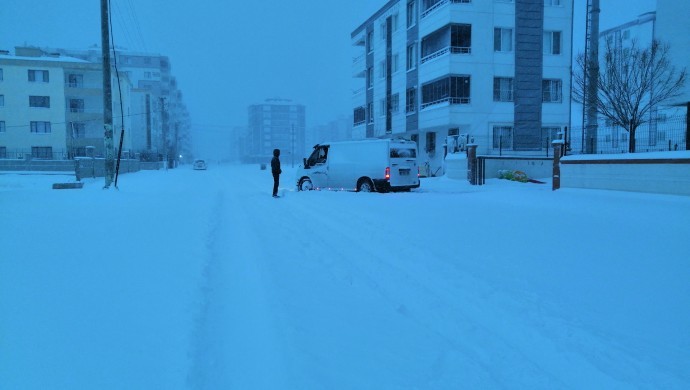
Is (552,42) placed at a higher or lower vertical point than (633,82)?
higher

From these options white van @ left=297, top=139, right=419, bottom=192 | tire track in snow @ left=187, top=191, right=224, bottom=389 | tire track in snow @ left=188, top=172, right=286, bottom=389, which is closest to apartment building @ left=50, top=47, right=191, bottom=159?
white van @ left=297, top=139, right=419, bottom=192

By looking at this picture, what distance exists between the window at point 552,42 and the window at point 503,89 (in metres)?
3.38

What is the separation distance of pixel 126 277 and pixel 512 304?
425cm

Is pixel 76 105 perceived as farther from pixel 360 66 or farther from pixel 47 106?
pixel 360 66

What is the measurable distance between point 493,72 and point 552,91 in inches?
190

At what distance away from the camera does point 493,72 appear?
32812mm

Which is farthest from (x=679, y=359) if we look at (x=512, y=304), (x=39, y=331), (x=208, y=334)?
(x=39, y=331)

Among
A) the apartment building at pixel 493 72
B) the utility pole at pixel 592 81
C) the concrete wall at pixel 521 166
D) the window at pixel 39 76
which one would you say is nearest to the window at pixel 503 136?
the apartment building at pixel 493 72

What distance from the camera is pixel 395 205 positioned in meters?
13.6

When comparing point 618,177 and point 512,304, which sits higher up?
point 618,177

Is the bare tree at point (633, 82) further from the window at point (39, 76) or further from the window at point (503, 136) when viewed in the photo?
the window at point (39, 76)

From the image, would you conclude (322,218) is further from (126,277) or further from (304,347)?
(304,347)

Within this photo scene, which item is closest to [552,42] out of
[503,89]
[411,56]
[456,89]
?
[503,89]

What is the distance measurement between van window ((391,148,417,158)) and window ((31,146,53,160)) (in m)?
49.7
